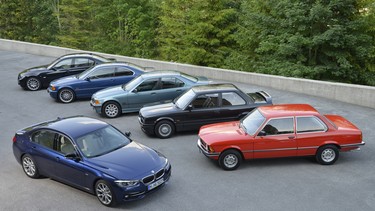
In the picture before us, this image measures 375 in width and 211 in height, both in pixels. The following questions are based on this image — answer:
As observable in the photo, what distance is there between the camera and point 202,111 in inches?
511

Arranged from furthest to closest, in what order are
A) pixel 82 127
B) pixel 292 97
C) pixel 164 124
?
pixel 292 97 < pixel 164 124 < pixel 82 127

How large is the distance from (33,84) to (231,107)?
9.67m

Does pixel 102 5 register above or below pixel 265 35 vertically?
above

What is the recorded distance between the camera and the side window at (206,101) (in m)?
13.0

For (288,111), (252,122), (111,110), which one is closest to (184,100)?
(252,122)

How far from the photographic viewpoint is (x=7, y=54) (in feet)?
89.2

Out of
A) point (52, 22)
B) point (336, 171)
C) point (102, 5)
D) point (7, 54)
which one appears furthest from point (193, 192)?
point (52, 22)

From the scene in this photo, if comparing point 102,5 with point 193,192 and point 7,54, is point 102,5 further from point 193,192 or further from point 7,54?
point 193,192

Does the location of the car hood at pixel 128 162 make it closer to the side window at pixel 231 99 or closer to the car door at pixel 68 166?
the car door at pixel 68 166

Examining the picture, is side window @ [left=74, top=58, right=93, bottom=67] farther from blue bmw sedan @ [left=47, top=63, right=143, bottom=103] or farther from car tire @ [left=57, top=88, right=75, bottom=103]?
car tire @ [left=57, top=88, right=75, bottom=103]

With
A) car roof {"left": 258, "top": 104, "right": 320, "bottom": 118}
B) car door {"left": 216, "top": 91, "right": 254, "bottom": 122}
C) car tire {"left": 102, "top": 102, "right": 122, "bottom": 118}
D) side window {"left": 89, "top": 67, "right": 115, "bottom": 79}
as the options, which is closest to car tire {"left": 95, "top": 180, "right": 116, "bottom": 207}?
car roof {"left": 258, "top": 104, "right": 320, "bottom": 118}

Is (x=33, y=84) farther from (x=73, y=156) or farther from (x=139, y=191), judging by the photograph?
(x=139, y=191)

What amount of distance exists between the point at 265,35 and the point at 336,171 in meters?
16.0

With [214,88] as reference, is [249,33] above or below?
above
